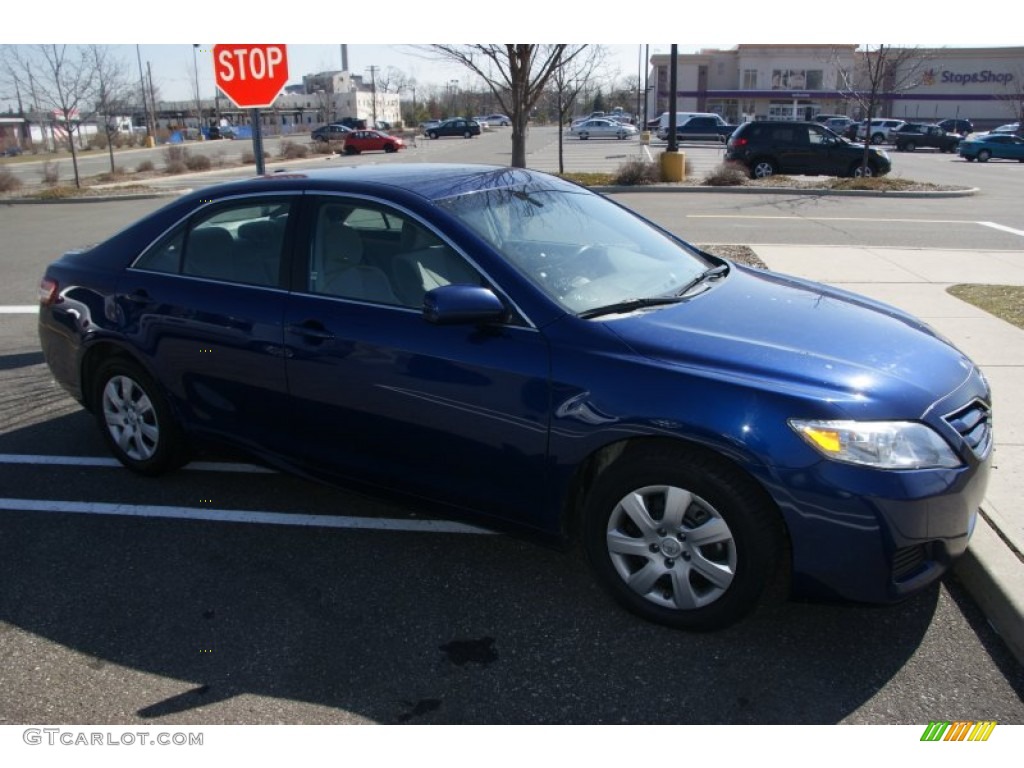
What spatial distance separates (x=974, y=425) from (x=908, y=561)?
0.66m

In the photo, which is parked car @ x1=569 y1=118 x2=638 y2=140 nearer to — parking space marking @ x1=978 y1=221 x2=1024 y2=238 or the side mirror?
parking space marking @ x1=978 y1=221 x2=1024 y2=238

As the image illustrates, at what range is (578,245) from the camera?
3.99 meters

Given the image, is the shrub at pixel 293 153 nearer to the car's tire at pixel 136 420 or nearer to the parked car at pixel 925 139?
the parked car at pixel 925 139

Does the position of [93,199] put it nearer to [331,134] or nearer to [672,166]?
[672,166]

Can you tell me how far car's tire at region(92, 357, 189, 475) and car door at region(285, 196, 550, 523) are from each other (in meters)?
1.00

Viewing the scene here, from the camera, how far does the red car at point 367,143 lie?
44281 mm

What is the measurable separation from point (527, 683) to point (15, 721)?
1685mm

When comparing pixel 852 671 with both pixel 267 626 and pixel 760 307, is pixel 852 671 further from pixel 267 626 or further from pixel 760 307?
pixel 267 626

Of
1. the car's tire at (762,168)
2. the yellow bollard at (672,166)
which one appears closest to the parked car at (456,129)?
the car's tire at (762,168)

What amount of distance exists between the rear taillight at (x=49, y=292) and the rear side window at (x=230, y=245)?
691 mm

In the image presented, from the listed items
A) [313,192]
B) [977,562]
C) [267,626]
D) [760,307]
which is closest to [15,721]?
[267,626]

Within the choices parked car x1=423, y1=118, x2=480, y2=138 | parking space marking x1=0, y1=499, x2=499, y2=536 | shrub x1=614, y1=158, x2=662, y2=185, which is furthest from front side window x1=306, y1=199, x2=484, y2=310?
parked car x1=423, y1=118, x2=480, y2=138
